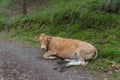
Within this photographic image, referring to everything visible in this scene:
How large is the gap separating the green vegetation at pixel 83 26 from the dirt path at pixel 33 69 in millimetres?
1186

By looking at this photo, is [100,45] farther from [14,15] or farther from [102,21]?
[14,15]

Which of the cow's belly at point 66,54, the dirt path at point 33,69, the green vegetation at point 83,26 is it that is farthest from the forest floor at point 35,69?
the green vegetation at point 83,26

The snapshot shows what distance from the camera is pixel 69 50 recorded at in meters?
11.6

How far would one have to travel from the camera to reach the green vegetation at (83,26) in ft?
42.3

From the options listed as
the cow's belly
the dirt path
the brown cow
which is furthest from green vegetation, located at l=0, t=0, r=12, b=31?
the cow's belly

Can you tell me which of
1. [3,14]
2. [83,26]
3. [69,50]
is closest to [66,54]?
[69,50]

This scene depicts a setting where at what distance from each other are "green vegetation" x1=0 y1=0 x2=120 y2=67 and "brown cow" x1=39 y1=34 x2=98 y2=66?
42 cm

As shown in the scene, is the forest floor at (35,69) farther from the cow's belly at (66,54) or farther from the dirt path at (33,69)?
the cow's belly at (66,54)

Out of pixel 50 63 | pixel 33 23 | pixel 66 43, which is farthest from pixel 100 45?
pixel 33 23

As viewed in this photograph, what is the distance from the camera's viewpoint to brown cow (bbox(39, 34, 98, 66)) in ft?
36.5

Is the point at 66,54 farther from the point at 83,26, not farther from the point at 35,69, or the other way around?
the point at 83,26

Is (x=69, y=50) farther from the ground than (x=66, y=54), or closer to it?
farther from the ground

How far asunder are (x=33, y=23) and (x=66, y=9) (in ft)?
8.45

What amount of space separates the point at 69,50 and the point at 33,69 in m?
1.71
